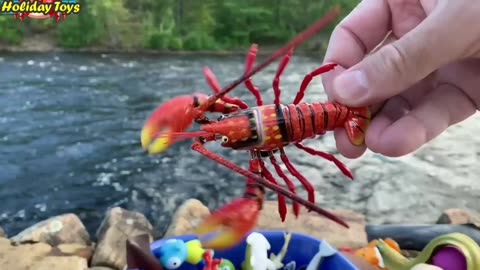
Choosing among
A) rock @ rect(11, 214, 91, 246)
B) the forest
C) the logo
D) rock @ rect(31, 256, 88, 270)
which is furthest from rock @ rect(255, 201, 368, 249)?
the forest

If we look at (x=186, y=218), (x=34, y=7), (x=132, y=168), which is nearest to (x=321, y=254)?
(x=186, y=218)

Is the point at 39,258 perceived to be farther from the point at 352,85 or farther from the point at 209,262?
the point at 352,85

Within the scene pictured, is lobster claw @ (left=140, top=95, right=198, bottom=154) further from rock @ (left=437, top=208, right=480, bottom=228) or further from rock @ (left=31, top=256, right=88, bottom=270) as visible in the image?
rock @ (left=437, top=208, right=480, bottom=228)

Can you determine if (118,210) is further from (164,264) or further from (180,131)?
(180,131)

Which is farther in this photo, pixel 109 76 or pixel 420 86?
pixel 109 76

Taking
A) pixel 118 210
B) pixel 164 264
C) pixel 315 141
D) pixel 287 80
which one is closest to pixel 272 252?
pixel 164 264

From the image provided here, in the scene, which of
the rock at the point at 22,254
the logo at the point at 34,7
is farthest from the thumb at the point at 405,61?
the logo at the point at 34,7
